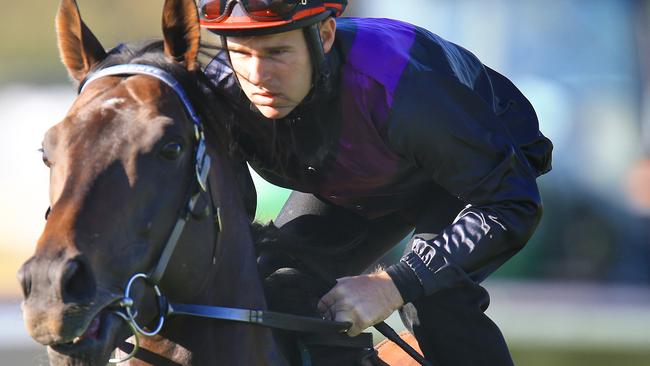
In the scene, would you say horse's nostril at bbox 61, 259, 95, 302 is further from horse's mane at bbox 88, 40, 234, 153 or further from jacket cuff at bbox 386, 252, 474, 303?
jacket cuff at bbox 386, 252, 474, 303

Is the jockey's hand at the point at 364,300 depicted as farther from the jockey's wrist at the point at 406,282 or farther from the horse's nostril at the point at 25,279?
the horse's nostril at the point at 25,279

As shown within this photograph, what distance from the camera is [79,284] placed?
8.88ft

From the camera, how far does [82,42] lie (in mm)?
3209

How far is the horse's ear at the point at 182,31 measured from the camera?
3121mm

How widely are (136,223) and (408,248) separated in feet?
3.43

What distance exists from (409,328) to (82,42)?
1.35 m

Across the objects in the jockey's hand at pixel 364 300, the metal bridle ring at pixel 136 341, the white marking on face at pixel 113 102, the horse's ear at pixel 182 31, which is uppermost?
the horse's ear at pixel 182 31

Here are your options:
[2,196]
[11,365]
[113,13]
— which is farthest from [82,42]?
[113,13]

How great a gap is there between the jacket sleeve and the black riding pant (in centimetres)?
15

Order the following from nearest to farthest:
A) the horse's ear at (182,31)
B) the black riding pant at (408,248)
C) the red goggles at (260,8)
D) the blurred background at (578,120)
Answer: the horse's ear at (182,31) → the red goggles at (260,8) → the black riding pant at (408,248) → the blurred background at (578,120)

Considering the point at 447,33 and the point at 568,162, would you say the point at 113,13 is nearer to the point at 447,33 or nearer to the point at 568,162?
the point at 447,33

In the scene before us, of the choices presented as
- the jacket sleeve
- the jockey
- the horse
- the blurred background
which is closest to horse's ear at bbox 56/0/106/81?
the horse

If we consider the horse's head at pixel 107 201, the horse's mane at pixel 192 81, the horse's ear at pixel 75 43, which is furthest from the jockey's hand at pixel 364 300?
the horse's ear at pixel 75 43

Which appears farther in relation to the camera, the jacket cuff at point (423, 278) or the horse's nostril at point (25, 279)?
the jacket cuff at point (423, 278)
